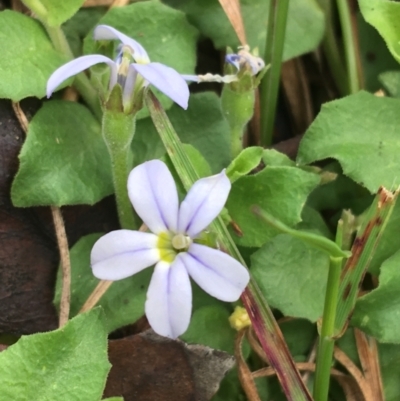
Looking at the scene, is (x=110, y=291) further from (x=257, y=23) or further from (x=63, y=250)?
(x=257, y=23)

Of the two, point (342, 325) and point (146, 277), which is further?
point (146, 277)

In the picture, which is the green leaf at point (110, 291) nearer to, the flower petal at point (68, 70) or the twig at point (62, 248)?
the twig at point (62, 248)

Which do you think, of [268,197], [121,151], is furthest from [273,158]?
[121,151]

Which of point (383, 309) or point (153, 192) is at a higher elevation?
point (153, 192)

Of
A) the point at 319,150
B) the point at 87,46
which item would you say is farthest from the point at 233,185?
the point at 87,46

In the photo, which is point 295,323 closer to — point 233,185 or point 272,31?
point 233,185

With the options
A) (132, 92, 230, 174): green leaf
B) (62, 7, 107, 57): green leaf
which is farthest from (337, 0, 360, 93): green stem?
(62, 7, 107, 57): green leaf
